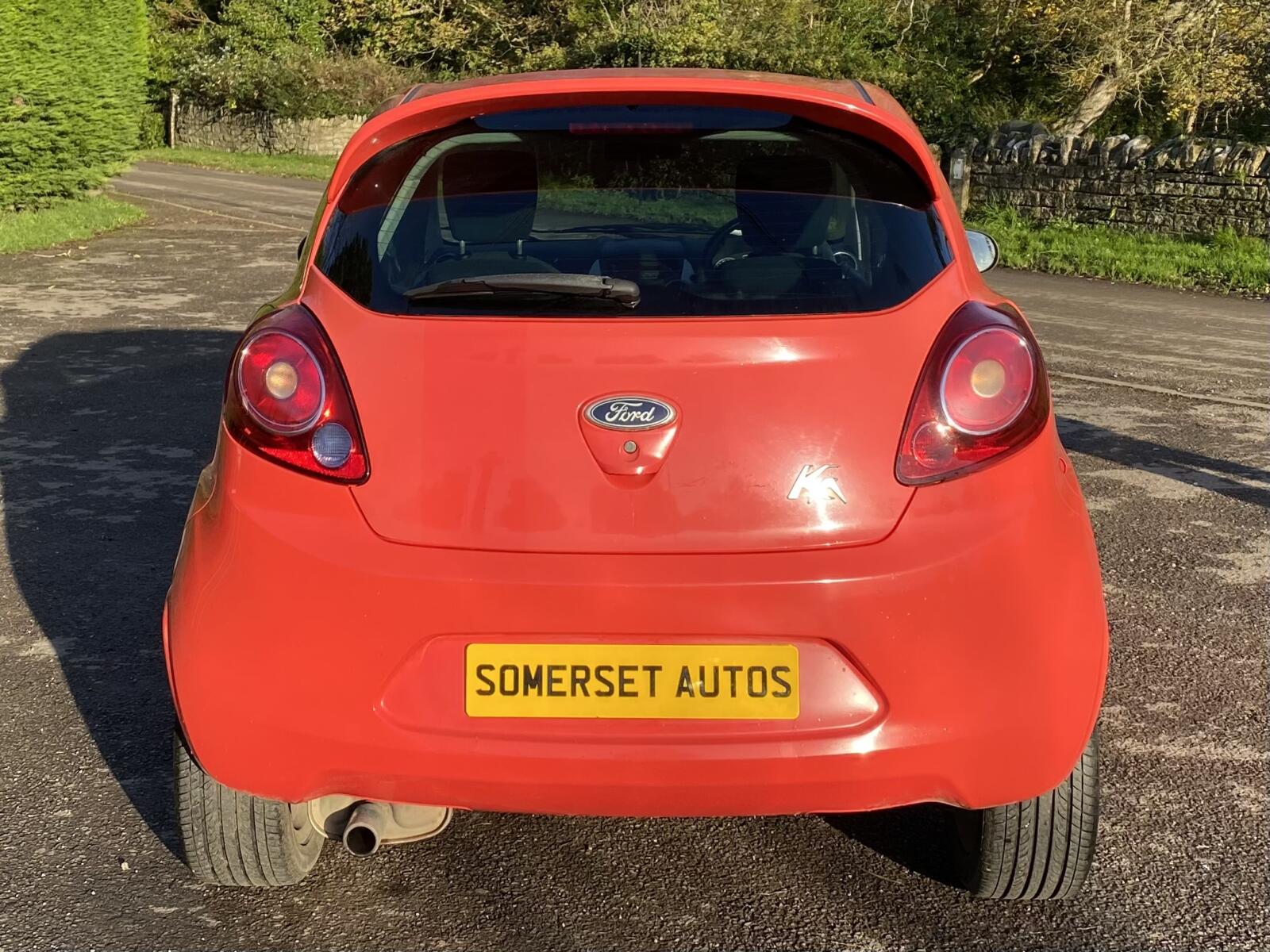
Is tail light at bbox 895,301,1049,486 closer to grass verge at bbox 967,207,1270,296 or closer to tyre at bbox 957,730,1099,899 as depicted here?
tyre at bbox 957,730,1099,899

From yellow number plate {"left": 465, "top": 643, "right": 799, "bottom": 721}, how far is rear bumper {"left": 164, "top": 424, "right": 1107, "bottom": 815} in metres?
0.03

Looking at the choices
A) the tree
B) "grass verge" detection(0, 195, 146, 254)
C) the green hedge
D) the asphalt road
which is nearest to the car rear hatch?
the asphalt road

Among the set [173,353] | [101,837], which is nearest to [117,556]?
[101,837]

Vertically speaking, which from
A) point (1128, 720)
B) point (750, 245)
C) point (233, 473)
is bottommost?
point (1128, 720)

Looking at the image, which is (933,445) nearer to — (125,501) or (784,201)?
(784,201)

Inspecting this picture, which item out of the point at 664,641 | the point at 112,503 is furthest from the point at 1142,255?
the point at 664,641

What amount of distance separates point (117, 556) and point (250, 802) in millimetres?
2743

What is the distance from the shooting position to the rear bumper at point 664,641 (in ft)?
8.36

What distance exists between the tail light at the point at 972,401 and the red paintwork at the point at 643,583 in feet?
0.11

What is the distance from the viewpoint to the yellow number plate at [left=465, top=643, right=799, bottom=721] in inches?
100

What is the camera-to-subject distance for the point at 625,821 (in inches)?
136

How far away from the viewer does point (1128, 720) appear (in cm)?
403

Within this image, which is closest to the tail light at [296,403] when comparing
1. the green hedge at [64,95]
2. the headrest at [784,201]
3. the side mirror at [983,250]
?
the headrest at [784,201]

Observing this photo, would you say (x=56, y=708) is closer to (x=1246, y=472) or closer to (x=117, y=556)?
(x=117, y=556)
